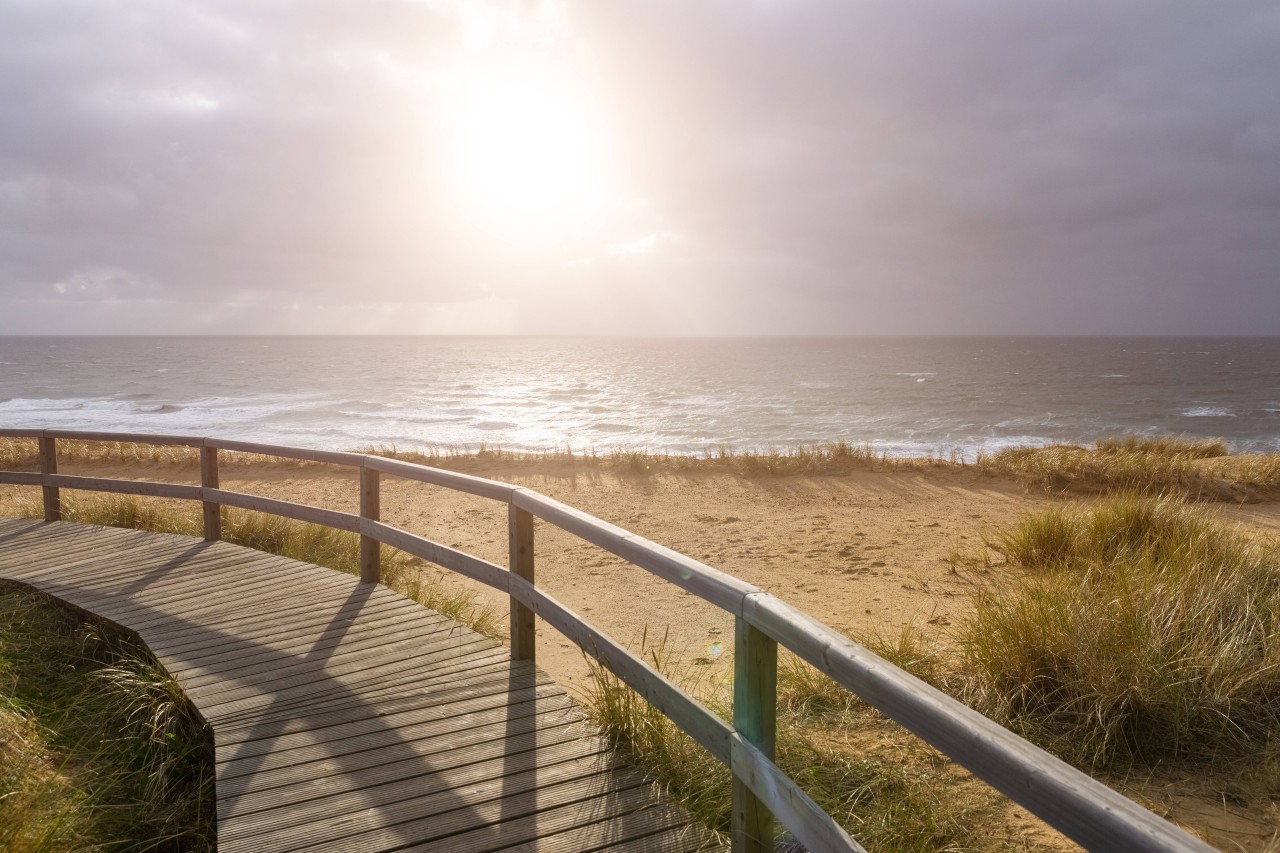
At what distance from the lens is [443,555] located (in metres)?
4.84

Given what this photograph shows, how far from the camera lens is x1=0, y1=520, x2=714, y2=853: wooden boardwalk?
2.83 metres

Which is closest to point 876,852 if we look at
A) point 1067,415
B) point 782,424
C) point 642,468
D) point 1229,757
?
point 1229,757

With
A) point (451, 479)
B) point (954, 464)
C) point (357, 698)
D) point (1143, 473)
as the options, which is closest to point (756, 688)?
point (357, 698)

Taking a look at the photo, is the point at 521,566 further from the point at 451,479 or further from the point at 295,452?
the point at 295,452

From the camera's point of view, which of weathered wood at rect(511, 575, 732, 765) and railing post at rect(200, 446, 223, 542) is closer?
weathered wood at rect(511, 575, 732, 765)

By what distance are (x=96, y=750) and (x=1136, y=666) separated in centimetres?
520

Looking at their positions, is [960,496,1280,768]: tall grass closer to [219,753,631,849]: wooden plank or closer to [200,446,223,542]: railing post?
[219,753,631,849]: wooden plank

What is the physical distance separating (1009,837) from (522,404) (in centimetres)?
4500

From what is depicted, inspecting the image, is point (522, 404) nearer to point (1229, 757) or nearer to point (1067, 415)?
point (1067, 415)

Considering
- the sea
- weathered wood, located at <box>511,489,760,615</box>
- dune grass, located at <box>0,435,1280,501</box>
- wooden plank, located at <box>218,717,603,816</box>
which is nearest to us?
weathered wood, located at <box>511,489,760,615</box>

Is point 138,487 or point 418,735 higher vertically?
point 138,487

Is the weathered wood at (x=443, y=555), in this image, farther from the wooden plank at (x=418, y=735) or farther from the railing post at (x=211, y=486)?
the railing post at (x=211, y=486)

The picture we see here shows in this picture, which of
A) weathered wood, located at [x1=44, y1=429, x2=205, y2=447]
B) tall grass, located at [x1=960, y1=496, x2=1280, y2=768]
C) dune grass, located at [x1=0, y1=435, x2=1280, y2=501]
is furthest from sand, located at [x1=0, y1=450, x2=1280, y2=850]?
weathered wood, located at [x1=44, y1=429, x2=205, y2=447]

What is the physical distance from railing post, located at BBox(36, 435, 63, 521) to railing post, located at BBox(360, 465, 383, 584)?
4.12m
